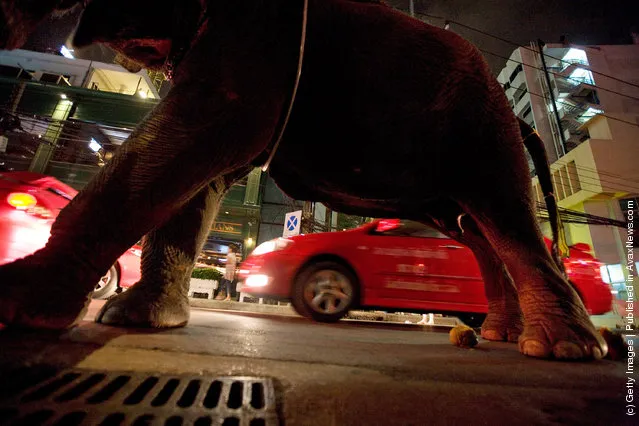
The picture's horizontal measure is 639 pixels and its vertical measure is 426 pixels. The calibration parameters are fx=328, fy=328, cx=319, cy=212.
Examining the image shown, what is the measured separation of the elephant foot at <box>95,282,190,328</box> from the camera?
1694mm

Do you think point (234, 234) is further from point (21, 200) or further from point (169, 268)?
point (169, 268)

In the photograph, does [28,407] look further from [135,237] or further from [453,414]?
[453,414]

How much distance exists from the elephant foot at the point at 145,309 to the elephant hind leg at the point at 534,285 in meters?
1.96

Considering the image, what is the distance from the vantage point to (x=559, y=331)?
1688 millimetres

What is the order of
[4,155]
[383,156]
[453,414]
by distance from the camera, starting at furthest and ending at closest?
1. [4,155]
2. [383,156]
3. [453,414]

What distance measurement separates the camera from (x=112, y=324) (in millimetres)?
1663

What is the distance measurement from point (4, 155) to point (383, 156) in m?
17.0

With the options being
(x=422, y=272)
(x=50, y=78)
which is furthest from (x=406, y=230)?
(x=50, y=78)

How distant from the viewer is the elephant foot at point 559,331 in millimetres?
1610

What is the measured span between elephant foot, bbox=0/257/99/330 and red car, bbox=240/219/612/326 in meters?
3.71

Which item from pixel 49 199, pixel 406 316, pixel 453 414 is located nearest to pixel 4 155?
pixel 49 199

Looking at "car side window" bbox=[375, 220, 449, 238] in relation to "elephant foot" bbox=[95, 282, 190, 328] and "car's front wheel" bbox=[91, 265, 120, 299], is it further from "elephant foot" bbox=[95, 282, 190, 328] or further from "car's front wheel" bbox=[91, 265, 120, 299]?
"car's front wheel" bbox=[91, 265, 120, 299]

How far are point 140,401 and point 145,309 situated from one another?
3.75 feet

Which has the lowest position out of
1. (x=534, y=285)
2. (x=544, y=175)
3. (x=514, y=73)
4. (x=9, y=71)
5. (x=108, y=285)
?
(x=108, y=285)
